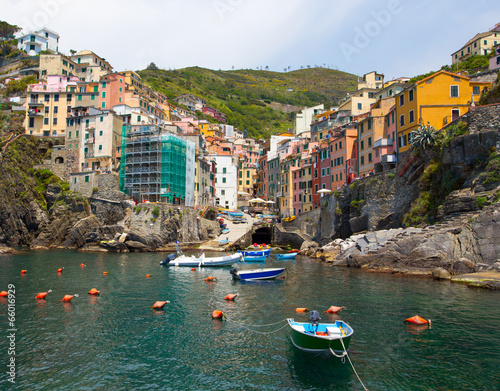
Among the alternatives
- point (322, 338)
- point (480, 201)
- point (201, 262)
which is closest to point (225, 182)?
point (201, 262)

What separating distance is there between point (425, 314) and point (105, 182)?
61.1m

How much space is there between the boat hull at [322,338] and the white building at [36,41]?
129583 millimetres

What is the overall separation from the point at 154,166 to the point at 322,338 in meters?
58.5

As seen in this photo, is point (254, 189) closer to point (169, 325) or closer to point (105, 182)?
point (105, 182)

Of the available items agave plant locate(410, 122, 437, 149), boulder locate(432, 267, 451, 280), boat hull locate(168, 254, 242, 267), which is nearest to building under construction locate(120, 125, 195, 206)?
boat hull locate(168, 254, 242, 267)

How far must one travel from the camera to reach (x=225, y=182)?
96.4 meters

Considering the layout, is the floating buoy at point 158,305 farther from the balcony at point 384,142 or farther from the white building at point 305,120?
the white building at point 305,120

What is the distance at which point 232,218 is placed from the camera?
269 feet

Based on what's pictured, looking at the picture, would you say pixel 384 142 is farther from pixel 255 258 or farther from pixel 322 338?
pixel 322 338

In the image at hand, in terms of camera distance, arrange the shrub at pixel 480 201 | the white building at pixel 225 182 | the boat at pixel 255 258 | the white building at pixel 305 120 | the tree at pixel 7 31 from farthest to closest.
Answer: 1. the tree at pixel 7 31
2. the white building at pixel 305 120
3. the white building at pixel 225 182
4. the boat at pixel 255 258
5. the shrub at pixel 480 201

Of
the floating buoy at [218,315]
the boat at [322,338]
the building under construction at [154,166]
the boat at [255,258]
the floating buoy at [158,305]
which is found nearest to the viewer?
the boat at [322,338]

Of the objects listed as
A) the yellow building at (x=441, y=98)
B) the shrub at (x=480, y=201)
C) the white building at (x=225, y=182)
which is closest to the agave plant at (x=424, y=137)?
the yellow building at (x=441, y=98)

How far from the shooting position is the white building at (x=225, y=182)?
315 feet

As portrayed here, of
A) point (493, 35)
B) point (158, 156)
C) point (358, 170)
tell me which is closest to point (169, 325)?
point (358, 170)
